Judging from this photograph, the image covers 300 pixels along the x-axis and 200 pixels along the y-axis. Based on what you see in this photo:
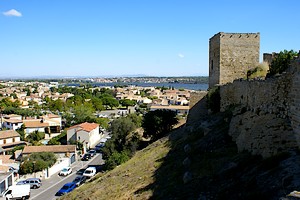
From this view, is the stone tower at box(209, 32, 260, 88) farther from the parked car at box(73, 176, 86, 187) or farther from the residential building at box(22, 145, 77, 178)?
the residential building at box(22, 145, 77, 178)

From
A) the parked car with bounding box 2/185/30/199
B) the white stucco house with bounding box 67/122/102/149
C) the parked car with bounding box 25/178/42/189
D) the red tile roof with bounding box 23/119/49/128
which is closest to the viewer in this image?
the parked car with bounding box 2/185/30/199

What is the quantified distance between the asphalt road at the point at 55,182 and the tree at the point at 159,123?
26.1ft

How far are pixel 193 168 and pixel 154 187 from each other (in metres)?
1.62

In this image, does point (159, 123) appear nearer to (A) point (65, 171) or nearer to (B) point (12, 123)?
(A) point (65, 171)

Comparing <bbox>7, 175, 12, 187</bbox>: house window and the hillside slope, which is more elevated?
the hillside slope

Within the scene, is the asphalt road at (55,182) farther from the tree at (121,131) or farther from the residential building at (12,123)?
the residential building at (12,123)

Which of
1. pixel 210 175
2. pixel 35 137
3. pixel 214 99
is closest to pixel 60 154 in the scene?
pixel 35 137

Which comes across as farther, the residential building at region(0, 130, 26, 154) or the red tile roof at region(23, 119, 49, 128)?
the red tile roof at region(23, 119, 49, 128)

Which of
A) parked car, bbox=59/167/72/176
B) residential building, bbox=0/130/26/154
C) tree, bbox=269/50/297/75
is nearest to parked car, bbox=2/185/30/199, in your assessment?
parked car, bbox=59/167/72/176

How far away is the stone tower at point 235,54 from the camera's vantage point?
2273cm

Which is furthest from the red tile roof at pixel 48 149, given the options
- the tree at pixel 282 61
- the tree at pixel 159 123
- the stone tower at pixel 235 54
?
the tree at pixel 282 61

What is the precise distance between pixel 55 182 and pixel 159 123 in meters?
11.8

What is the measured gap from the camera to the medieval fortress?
884cm

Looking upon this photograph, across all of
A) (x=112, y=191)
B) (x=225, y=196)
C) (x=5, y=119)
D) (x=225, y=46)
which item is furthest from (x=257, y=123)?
(x=5, y=119)
